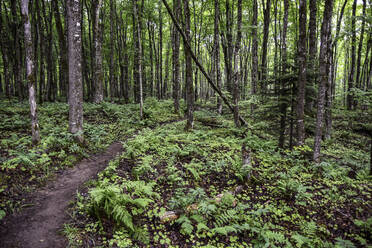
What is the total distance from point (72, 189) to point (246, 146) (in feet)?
19.0

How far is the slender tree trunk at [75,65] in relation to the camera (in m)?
7.93

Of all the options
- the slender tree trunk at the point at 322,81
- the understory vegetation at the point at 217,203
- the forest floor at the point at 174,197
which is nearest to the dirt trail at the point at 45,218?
the forest floor at the point at 174,197

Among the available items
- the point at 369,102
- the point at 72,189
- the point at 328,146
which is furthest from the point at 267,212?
the point at 328,146

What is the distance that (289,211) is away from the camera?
5965 millimetres

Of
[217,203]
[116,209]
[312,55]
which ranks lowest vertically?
[217,203]

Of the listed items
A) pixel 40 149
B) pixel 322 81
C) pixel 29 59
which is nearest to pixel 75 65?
pixel 29 59

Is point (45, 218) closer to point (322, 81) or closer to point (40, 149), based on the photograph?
point (40, 149)

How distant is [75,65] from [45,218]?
242 inches

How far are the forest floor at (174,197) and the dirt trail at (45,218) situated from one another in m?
0.02

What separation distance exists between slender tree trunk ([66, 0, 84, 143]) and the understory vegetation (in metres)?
2.56

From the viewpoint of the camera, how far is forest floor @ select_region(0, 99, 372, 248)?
4.25 metres

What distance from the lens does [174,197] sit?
5637 millimetres

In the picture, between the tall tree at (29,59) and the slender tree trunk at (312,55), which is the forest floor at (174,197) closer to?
the tall tree at (29,59)

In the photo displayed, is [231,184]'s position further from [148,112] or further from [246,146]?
[148,112]
